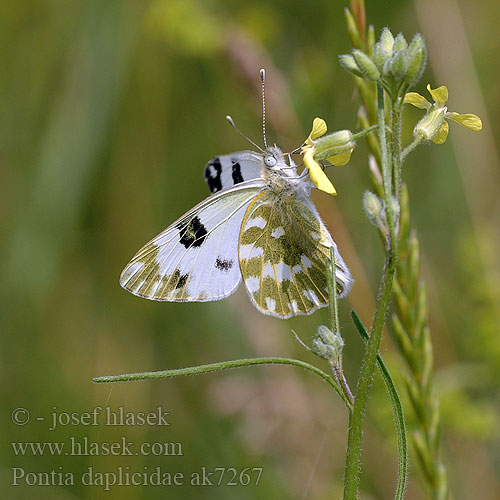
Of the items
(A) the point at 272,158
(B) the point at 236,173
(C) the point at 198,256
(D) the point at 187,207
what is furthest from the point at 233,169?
(D) the point at 187,207

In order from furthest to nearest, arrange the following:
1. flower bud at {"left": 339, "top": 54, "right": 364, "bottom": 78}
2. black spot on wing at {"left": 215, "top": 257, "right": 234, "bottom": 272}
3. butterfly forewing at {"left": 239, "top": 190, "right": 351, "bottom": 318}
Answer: black spot on wing at {"left": 215, "top": 257, "right": 234, "bottom": 272} < butterfly forewing at {"left": 239, "top": 190, "right": 351, "bottom": 318} < flower bud at {"left": 339, "top": 54, "right": 364, "bottom": 78}

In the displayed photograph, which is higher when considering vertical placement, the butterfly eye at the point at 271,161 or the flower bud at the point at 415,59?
the butterfly eye at the point at 271,161

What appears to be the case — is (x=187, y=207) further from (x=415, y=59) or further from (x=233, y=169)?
(x=415, y=59)

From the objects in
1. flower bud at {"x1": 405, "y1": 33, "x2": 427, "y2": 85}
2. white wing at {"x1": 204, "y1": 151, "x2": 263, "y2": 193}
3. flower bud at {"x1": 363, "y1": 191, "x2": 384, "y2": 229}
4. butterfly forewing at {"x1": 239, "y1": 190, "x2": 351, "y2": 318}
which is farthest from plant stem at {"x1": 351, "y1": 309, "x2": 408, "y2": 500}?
white wing at {"x1": 204, "y1": 151, "x2": 263, "y2": 193}

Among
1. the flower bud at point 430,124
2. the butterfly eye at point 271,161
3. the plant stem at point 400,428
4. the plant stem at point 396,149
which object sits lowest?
the plant stem at point 400,428

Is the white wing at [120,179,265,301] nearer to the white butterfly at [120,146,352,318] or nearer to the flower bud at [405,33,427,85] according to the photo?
the white butterfly at [120,146,352,318]

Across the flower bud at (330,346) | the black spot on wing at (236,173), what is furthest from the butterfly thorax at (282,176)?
the flower bud at (330,346)

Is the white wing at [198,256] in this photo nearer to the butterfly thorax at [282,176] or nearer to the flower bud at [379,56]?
the butterfly thorax at [282,176]
